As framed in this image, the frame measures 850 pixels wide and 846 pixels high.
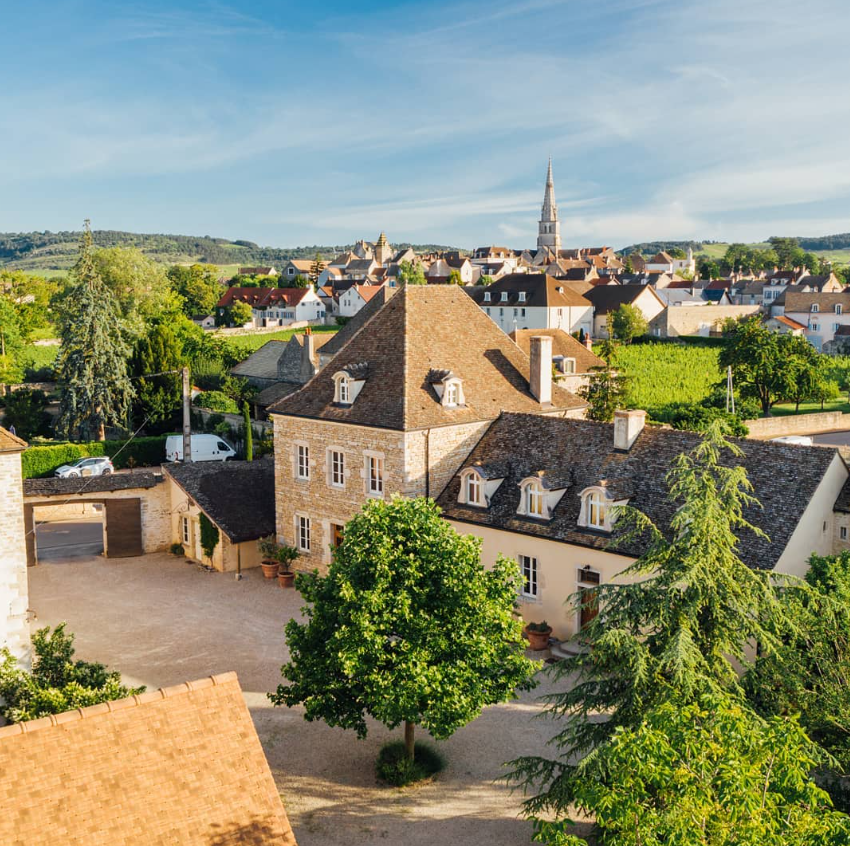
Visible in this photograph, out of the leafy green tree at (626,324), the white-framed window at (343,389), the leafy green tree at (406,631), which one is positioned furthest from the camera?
the leafy green tree at (626,324)

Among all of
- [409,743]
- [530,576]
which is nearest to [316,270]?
[530,576]

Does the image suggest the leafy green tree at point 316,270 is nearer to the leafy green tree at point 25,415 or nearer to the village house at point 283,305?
the village house at point 283,305

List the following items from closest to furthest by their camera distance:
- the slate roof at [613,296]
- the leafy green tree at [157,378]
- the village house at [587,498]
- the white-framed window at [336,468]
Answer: the village house at [587,498] < the white-framed window at [336,468] < the leafy green tree at [157,378] < the slate roof at [613,296]

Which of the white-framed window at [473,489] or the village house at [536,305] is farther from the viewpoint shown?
the village house at [536,305]

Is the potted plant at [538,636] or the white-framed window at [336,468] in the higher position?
the white-framed window at [336,468]

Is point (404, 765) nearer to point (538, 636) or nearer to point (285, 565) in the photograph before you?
point (538, 636)

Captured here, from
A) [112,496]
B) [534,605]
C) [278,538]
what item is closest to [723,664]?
[534,605]

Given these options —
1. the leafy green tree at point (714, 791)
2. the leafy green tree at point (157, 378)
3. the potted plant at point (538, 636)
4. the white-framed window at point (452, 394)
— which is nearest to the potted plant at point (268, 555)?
the white-framed window at point (452, 394)

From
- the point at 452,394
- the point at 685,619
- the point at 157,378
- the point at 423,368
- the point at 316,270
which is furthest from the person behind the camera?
the point at 316,270
